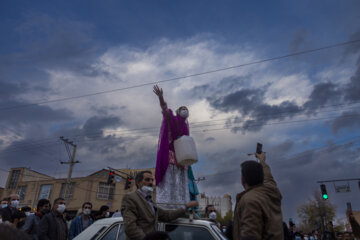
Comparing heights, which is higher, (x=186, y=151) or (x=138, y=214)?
(x=186, y=151)

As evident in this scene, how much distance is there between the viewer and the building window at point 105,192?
43.4m

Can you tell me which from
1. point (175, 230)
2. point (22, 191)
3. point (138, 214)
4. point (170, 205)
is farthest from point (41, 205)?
point (22, 191)

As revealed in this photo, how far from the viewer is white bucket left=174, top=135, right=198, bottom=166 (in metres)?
5.89

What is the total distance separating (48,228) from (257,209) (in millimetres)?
4766

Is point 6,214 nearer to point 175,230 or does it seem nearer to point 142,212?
point 142,212

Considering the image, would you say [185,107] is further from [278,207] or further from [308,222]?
[308,222]

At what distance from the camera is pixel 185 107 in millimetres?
6816

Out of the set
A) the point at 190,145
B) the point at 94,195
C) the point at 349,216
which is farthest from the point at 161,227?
the point at 94,195

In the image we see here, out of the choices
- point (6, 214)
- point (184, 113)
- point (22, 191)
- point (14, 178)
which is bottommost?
point (6, 214)

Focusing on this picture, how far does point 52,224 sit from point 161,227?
298 cm

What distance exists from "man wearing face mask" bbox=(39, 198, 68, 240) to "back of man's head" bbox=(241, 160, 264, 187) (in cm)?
458

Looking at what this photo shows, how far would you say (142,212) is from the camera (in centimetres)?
367

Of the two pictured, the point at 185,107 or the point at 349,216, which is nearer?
the point at 349,216

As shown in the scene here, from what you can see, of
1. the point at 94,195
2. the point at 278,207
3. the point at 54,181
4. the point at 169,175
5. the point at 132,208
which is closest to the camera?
the point at 278,207
